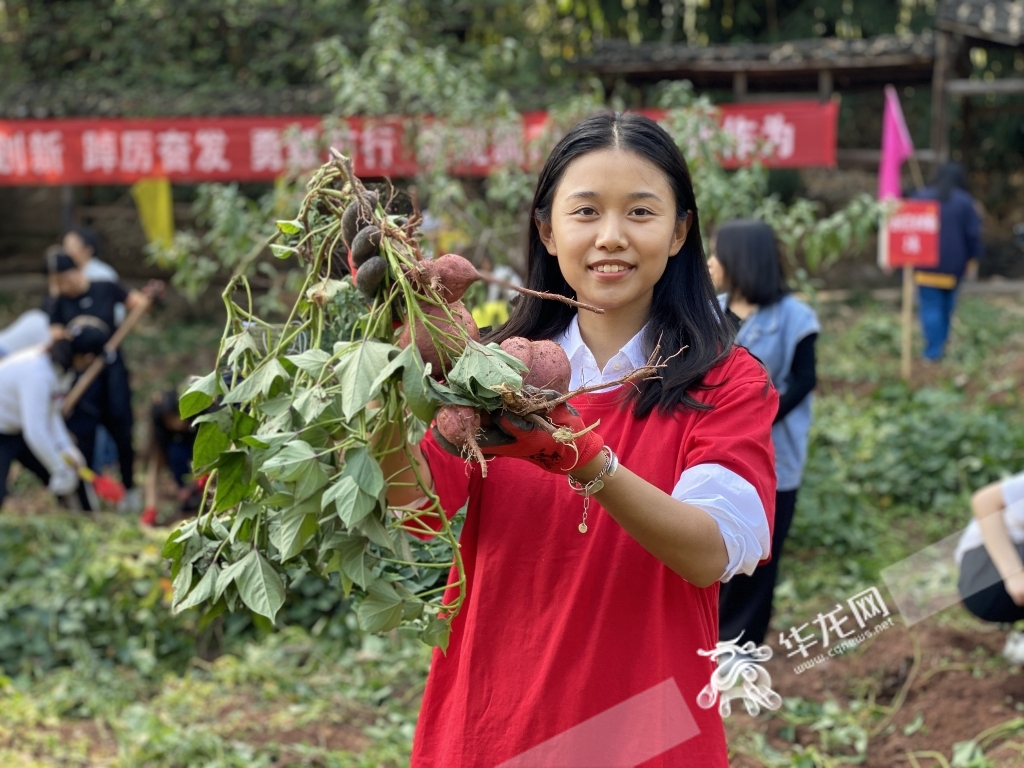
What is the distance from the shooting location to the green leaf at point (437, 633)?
58.2 inches

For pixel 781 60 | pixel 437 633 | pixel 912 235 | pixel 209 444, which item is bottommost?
pixel 912 235

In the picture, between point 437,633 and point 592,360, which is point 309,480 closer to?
point 437,633

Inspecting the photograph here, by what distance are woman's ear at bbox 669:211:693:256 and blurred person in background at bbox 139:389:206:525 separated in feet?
13.5

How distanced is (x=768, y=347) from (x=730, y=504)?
207 centimetres

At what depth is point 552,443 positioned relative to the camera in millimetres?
1233

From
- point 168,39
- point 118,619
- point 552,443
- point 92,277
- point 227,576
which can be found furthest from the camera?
point 168,39

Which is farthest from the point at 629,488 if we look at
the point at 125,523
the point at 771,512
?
the point at 125,523

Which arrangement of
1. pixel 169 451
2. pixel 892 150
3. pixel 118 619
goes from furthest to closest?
pixel 892 150 → pixel 169 451 → pixel 118 619

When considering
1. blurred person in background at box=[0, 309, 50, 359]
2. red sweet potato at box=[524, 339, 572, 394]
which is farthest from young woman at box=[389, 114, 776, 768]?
blurred person in background at box=[0, 309, 50, 359]

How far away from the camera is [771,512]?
4.70 feet

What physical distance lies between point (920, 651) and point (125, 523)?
369 centimetres

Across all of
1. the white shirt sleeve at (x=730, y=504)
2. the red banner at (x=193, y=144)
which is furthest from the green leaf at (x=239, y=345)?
the red banner at (x=193, y=144)
